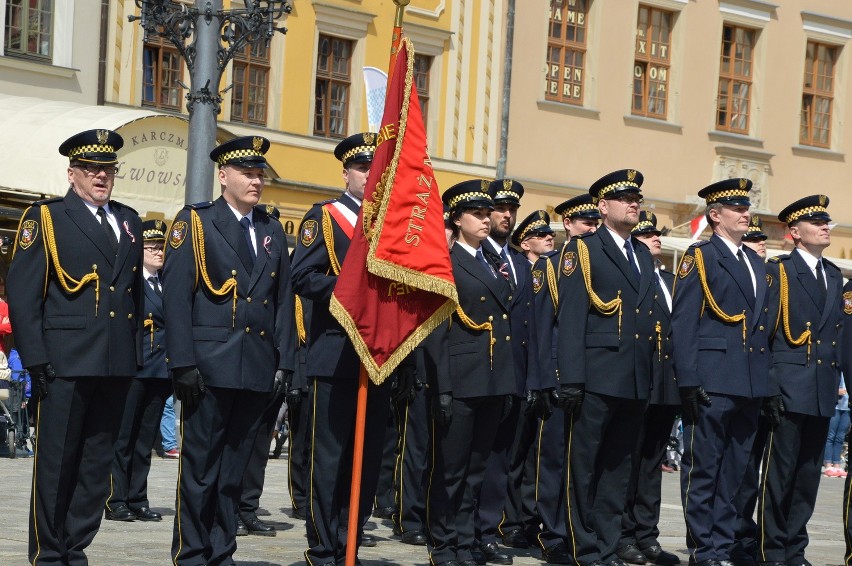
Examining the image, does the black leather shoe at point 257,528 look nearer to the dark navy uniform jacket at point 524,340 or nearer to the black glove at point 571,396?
the dark navy uniform jacket at point 524,340

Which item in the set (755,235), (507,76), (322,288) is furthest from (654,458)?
(507,76)

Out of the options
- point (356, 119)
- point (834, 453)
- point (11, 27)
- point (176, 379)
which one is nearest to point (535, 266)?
point (176, 379)

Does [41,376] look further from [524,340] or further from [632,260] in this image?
[632,260]

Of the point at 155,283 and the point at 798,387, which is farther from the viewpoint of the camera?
the point at 155,283

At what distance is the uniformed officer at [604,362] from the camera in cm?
955

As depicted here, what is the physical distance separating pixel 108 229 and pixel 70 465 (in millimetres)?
1179

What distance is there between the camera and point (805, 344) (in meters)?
10.3

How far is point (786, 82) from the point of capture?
35156 mm

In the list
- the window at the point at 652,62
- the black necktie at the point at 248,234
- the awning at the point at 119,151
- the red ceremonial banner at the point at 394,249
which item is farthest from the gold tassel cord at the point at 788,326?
the window at the point at 652,62

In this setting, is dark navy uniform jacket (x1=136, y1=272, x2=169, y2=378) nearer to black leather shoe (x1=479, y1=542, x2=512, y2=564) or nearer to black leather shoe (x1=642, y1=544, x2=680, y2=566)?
black leather shoe (x1=479, y1=542, x2=512, y2=564)

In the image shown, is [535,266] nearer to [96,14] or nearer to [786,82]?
[96,14]

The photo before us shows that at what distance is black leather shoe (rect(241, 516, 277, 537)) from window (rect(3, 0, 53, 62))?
1430 cm

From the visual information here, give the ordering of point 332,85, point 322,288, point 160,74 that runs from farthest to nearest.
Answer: point 332,85 → point 160,74 → point 322,288

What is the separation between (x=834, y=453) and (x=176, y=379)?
1540 cm
